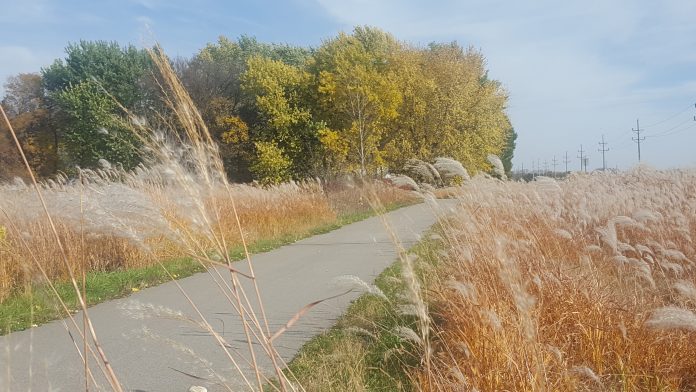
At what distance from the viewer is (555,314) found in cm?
444

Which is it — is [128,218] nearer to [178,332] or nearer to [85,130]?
[178,332]

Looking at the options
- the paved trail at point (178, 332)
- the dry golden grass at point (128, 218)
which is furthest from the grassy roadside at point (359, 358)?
the dry golden grass at point (128, 218)

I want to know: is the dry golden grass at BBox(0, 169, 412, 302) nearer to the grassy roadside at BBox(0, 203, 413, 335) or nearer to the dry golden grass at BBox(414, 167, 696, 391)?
the grassy roadside at BBox(0, 203, 413, 335)

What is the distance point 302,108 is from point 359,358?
3261 cm

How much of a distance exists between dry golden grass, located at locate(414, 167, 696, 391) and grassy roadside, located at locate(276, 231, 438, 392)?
0.96 feet

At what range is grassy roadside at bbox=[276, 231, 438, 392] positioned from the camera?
4184 mm

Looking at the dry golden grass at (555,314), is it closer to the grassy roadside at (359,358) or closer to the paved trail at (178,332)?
the grassy roadside at (359,358)

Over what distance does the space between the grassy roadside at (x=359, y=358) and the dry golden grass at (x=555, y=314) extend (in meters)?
0.29

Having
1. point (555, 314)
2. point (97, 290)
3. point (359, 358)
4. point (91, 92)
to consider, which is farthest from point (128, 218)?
point (91, 92)

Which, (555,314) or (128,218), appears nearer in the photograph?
(128,218)

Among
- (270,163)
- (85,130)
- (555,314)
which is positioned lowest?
(555,314)

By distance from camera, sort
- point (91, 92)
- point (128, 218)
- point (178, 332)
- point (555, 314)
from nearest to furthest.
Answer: point (128, 218) → point (555, 314) → point (178, 332) → point (91, 92)

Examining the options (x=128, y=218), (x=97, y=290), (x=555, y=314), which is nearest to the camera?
(x=128, y=218)

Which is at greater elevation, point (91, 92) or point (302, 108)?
point (91, 92)
